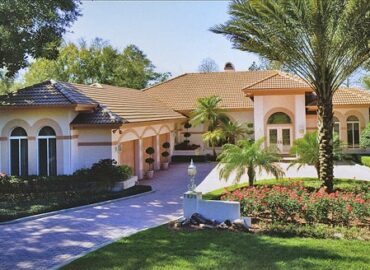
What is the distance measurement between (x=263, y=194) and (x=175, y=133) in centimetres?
2343

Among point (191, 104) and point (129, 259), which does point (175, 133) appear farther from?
point (129, 259)

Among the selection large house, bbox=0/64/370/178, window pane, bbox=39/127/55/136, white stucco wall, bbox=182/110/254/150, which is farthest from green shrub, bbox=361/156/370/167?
window pane, bbox=39/127/55/136

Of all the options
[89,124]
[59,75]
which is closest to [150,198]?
[89,124]

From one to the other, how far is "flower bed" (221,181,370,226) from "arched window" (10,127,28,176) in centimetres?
1357

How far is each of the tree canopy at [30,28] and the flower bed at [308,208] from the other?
13508 millimetres

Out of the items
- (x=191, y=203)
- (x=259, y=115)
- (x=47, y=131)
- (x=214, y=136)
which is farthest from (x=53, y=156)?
(x=259, y=115)

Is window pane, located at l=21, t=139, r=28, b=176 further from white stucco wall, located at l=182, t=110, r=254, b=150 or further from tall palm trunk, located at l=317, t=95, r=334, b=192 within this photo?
white stucco wall, located at l=182, t=110, r=254, b=150

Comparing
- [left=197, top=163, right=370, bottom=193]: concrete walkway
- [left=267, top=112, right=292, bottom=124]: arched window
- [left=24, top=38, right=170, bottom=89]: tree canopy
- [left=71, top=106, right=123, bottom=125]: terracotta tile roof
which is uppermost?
[left=24, top=38, right=170, bottom=89]: tree canopy

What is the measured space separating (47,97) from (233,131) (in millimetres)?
15752

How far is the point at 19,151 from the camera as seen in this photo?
22.2 meters

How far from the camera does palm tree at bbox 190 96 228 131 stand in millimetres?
33469

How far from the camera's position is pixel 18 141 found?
72.9ft

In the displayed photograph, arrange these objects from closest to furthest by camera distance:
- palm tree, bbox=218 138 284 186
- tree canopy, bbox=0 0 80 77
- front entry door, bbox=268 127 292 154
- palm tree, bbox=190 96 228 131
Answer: palm tree, bbox=218 138 284 186
tree canopy, bbox=0 0 80 77
front entry door, bbox=268 127 292 154
palm tree, bbox=190 96 228 131

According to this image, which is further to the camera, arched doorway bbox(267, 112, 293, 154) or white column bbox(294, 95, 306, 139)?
arched doorway bbox(267, 112, 293, 154)
